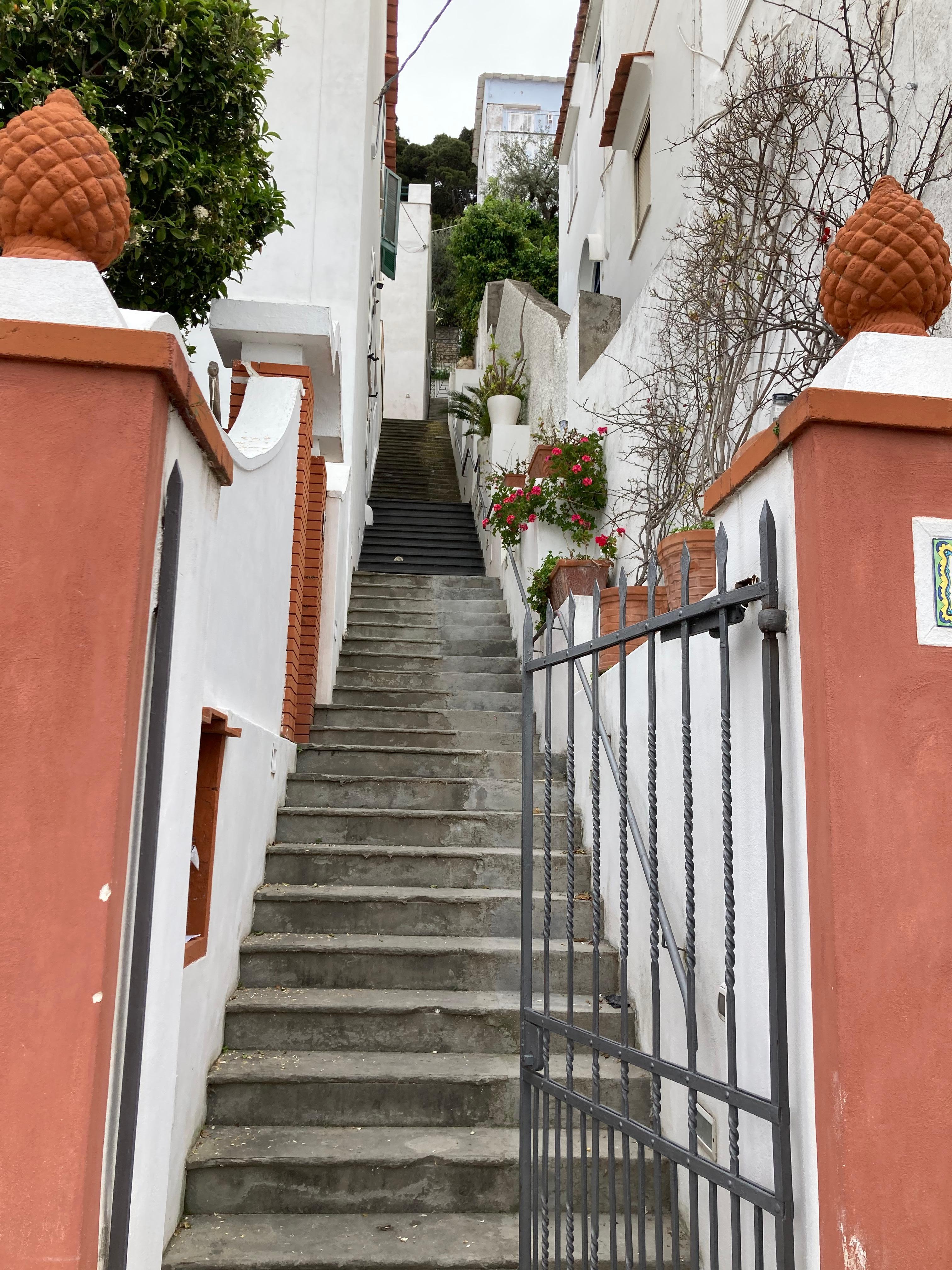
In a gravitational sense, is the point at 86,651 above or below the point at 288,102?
below

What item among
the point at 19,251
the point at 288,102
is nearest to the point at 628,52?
the point at 288,102

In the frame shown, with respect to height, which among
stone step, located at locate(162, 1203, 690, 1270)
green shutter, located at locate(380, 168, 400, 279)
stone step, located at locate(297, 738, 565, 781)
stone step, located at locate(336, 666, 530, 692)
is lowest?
stone step, located at locate(162, 1203, 690, 1270)

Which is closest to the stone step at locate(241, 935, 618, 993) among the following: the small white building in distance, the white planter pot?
the white planter pot

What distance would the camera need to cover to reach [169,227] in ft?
12.5

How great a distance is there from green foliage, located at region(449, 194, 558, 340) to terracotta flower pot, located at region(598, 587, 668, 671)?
12.1 m

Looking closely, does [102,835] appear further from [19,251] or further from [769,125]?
[769,125]

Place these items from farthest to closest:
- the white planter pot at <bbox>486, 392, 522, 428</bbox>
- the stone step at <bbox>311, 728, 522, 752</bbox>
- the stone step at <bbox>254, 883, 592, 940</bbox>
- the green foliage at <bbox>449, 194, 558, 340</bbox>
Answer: the green foliage at <bbox>449, 194, 558, 340</bbox> → the white planter pot at <bbox>486, 392, 522, 428</bbox> → the stone step at <bbox>311, 728, 522, 752</bbox> → the stone step at <bbox>254, 883, 592, 940</bbox>

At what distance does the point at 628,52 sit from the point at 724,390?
5449mm

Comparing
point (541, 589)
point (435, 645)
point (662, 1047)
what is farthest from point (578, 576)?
point (662, 1047)

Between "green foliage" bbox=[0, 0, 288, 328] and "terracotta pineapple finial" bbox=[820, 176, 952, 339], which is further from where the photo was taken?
"green foliage" bbox=[0, 0, 288, 328]

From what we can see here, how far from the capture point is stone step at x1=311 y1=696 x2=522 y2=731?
631 cm

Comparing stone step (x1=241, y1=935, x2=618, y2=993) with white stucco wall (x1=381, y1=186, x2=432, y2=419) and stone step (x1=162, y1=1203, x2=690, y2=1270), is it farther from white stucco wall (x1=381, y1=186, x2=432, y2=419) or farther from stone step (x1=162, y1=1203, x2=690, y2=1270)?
white stucco wall (x1=381, y1=186, x2=432, y2=419)

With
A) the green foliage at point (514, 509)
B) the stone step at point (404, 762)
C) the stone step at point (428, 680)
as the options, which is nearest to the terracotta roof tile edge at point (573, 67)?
the green foliage at point (514, 509)

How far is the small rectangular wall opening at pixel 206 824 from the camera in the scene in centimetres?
336
